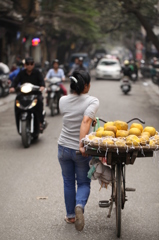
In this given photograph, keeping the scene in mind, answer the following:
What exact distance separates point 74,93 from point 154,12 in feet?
75.5

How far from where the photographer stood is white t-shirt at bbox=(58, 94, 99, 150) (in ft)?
15.6

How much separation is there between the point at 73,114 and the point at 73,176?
66 cm

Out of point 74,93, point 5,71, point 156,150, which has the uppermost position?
point 74,93

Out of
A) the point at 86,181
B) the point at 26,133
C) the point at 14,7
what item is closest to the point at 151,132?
the point at 86,181

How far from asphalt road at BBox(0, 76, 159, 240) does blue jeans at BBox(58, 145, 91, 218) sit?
0.28m

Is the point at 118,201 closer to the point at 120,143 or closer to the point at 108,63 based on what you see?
the point at 120,143

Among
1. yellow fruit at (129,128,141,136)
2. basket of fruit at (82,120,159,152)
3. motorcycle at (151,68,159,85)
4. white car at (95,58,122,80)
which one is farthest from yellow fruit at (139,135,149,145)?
white car at (95,58,122,80)

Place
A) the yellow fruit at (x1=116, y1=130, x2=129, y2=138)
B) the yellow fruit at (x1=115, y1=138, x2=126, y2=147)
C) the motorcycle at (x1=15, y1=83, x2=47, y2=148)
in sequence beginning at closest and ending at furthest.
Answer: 1. the yellow fruit at (x1=115, y1=138, x2=126, y2=147)
2. the yellow fruit at (x1=116, y1=130, x2=129, y2=138)
3. the motorcycle at (x1=15, y1=83, x2=47, y2=148)

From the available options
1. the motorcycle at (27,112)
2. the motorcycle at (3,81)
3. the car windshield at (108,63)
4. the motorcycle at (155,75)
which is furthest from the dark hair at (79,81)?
the car windshield at (108,63)

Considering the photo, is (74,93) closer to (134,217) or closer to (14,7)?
(134,217)

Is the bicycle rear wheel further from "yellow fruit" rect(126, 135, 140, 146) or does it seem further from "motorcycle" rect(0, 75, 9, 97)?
"motorcycle" rect(0, 75, 9, 97)

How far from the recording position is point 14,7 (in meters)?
25.2

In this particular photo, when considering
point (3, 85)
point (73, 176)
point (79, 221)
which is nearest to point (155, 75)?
point (3, 85)

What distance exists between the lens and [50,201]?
5.87 m
